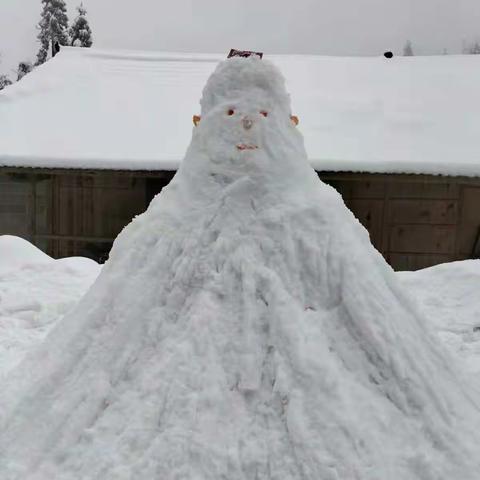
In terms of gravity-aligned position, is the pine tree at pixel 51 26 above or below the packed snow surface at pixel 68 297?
above

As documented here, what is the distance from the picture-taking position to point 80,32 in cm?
2438

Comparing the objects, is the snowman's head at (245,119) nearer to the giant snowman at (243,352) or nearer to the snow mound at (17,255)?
the giant snowman at (243,352)

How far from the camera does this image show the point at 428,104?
35.9 ft

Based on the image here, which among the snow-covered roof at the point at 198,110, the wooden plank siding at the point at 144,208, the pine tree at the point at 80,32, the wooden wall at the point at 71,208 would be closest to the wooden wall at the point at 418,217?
the wooden plank siding at the point at 144,208

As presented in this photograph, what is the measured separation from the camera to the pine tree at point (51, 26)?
25047mm

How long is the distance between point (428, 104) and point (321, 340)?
9.56 meters

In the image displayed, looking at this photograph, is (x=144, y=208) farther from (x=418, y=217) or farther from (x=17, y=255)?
(x=418, y=217)

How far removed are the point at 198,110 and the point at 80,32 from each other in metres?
16.2

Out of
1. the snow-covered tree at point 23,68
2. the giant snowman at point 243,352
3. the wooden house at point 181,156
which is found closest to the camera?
the giant snowman at point 243,352

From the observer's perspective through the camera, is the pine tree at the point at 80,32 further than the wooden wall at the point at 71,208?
Answer: Yes

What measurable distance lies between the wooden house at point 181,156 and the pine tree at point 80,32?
14068 millimetres

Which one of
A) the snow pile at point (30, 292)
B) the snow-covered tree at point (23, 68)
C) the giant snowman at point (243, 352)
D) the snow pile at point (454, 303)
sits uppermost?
the snow-covered tree at point (23, 68)

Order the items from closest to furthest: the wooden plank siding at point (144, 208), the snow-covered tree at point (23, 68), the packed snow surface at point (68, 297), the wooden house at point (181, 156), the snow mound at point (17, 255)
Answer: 1. the packed snow surface at point (68, 297)
2. the snow mound at point (17, 255)
3. the wooden house at point (181, 156)
4. the wooden plank siding at point (144, 208)
5. the snow-covered tree at point (23, 68)

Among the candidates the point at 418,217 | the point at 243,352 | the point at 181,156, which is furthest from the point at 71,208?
the point at 243,352
